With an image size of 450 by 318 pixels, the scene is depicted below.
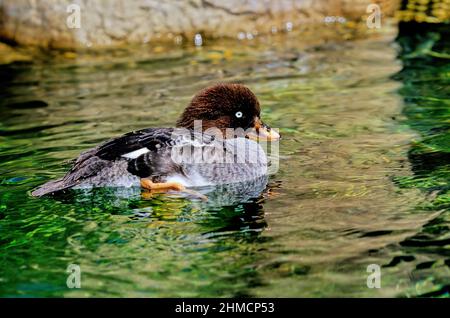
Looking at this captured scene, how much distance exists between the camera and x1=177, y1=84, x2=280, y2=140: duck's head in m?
7.14

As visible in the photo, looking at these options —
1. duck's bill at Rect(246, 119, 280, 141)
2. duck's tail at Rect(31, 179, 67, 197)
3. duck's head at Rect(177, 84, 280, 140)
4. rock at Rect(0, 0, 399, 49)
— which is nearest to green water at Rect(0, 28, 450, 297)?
duck's tail at Rect(31, 179, 67, 197)

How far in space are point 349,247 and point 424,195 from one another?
1.12m

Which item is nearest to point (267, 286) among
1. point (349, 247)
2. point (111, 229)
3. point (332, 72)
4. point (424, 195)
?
point (349, 247)

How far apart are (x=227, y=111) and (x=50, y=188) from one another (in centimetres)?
170

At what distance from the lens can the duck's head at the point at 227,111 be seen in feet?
23.4

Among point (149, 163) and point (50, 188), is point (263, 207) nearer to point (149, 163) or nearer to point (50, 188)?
point (149, 163)

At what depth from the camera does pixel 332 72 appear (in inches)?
414

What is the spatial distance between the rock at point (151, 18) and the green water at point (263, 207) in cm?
187

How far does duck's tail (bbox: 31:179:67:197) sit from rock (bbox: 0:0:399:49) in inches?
235

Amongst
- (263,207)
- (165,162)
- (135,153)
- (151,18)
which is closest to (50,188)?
(135,153)

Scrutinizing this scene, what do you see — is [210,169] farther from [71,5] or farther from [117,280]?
[71,5]

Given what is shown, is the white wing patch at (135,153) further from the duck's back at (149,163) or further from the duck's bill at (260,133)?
the duck's bill at (260,133)

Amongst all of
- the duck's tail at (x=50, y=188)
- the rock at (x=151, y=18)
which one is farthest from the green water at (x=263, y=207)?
the rock at (x=151, y=18)

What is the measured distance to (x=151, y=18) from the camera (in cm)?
1230
